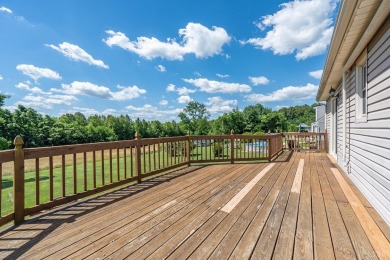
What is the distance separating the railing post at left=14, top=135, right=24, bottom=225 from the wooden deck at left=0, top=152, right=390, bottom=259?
0.46 ft

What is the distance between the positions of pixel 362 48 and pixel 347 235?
301cm

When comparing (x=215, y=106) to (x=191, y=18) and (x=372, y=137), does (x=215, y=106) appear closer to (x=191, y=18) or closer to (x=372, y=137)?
(x=191, y=18)

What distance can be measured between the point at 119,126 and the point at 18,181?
4381 centimetres

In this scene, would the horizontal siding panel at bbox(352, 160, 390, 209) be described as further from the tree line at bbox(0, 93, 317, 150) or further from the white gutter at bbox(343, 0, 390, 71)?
the tree line at bbox(0, 93, 317, 150)

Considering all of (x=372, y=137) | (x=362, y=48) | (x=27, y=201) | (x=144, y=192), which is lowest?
(x=27, y=201)

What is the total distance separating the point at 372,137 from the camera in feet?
9.03

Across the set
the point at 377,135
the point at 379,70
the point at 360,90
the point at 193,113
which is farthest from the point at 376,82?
the point at 193,113

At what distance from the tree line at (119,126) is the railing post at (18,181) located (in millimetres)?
24425

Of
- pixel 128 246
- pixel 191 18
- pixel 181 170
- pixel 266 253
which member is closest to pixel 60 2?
pixel 191 18

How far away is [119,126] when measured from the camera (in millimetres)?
43562

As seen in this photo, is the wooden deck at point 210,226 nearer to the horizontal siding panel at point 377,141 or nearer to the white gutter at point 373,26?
the horizontal siding panel at point 377,141

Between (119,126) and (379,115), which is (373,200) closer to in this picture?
(379,115)

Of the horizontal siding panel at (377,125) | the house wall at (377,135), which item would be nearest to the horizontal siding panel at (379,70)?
the house wall at (377,135)

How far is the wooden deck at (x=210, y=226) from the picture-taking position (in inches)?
65.7
